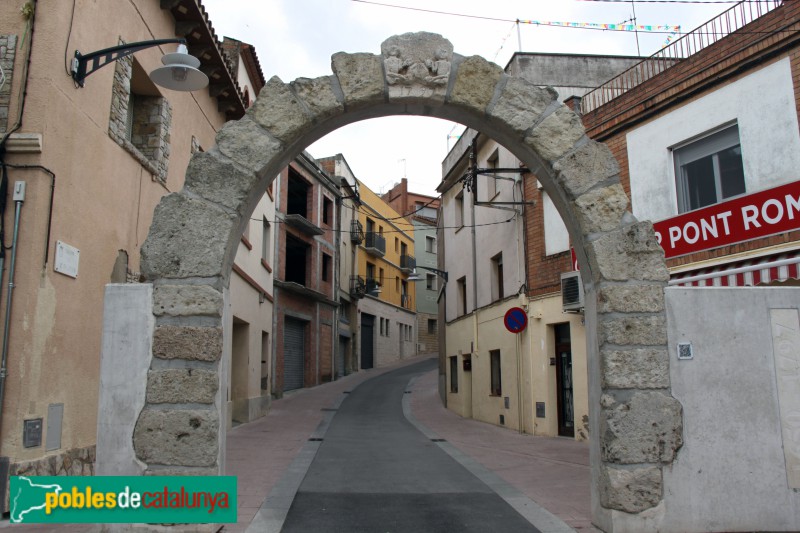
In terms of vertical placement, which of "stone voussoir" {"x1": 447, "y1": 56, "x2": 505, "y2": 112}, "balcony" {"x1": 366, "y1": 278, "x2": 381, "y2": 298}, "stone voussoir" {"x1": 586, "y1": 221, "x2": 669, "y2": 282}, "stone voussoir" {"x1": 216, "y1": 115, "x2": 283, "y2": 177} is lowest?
"stone voussoir" {"x1": 586, "y1": 221, "x2": 669, "y2": 282}

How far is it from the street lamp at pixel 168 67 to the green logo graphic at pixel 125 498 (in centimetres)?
405

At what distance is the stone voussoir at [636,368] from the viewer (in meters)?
4.70

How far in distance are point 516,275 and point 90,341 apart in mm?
9318

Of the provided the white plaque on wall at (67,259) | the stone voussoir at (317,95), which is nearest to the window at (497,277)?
the white plaque on wall at (67,259)

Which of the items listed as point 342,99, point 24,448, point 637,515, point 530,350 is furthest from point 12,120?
point 530,350

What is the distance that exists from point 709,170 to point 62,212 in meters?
8.25

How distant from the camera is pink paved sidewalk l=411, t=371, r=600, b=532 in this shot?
6.01 meters

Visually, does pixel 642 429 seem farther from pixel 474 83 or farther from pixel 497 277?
pixel 497 277

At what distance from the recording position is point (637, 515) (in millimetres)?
4547

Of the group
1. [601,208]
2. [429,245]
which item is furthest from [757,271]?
[429,245]

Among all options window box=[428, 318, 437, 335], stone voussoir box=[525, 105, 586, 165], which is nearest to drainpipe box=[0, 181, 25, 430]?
stone voussoir box=[525, 105, 586, 165]

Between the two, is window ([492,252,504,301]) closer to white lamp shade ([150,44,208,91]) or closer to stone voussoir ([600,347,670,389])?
white lamp shade ([150,44,208,91])

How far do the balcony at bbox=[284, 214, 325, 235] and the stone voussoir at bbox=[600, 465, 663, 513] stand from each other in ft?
60.6

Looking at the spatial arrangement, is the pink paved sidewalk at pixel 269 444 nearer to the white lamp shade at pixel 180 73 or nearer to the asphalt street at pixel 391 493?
the asphalt street at pixel 391 493
